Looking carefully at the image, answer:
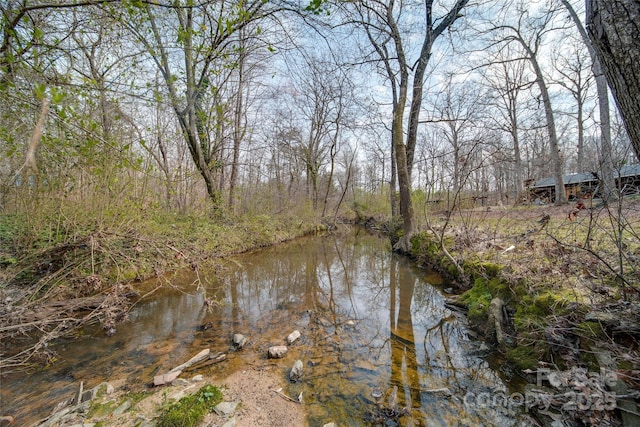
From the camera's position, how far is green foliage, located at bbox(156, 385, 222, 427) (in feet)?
6.68

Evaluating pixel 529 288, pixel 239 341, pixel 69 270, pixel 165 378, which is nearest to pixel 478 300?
pixel 529 288

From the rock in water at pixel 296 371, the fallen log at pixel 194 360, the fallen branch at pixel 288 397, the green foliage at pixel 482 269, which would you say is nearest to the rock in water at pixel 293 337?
the rock in water at pixel 296 371

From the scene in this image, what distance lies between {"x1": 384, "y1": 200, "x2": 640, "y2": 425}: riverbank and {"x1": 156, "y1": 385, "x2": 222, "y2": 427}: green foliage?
290 cm


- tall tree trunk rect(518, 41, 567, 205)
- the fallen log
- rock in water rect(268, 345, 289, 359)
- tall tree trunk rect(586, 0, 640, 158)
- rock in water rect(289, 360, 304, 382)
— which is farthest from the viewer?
tall tree trunk rect(518, 41, 567, 205)

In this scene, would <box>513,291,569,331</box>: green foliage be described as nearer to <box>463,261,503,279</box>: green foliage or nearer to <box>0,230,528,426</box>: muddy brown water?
<box>0,230,528,426</box>: muddy brown water

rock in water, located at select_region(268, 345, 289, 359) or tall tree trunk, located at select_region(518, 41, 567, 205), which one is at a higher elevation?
tall tree trunk, located at select_region(518, 41, 567, 205)

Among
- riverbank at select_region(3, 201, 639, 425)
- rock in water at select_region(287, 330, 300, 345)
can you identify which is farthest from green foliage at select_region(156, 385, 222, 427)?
rock in water at select_region(287, 330, 300, 345)

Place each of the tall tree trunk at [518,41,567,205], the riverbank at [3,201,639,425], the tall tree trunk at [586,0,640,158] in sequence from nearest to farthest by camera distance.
Result: the tall tree trunk at [586,0,640,158] → the riverbank at [3,201,639,425] → the tall tree trunk at [518,41,567,205]

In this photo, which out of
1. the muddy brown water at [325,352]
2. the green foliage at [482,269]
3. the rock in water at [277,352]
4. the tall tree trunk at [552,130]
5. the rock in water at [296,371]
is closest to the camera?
the muddy brown water at [325,352]

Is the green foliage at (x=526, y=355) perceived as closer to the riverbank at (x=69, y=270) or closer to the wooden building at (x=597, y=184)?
the wooden building at (x=597, y=184)

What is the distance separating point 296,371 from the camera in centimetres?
286

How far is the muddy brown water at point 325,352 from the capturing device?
2.40 meters

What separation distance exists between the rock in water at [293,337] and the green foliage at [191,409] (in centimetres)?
121

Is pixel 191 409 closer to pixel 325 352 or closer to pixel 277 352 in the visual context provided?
pixel 277 352
